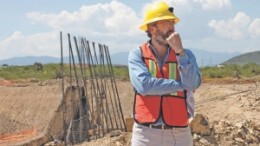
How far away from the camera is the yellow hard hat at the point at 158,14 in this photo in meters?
3.30

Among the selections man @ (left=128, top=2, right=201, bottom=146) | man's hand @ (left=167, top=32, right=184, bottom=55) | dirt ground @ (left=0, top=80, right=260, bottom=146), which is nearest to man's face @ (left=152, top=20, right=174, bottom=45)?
man @ (left=128, top=2, right=201, bottom=146)

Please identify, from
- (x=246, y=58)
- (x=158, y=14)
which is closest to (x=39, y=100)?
(x=158, y=14)

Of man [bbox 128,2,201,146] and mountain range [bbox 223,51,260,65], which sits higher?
→ mountain range [bbox 223,51,260,65]

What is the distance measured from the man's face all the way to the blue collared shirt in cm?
9

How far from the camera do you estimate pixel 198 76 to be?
317cm

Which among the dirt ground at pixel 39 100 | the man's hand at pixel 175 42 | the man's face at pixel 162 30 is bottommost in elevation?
the dirt ground at pixel 39 100

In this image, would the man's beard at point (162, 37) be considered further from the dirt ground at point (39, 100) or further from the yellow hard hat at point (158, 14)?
the dirt ground at point (39, 100)

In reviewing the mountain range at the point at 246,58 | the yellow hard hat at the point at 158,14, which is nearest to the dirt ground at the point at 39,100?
the yellow hard hat at the point at 158,14

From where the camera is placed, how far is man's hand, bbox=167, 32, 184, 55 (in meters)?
3.13

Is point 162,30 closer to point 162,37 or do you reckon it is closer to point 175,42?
point 162,37

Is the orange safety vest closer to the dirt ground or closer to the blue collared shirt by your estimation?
the blue collared shirt

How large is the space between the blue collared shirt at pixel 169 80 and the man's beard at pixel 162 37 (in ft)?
0.22

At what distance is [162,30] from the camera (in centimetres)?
328

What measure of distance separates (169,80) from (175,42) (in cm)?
23
